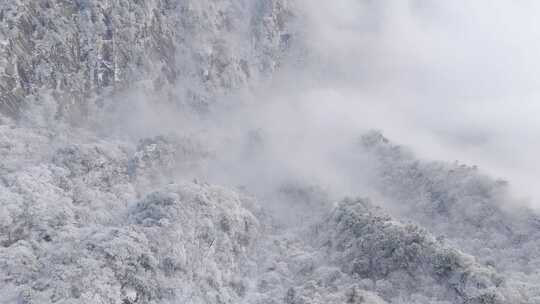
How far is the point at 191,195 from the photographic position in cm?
13275

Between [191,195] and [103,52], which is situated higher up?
[103,52]

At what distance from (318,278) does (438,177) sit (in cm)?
5609

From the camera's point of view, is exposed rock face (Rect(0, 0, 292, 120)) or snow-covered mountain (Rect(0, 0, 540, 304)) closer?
snow-covered mountain (Rect(0, 0, 540, 304))

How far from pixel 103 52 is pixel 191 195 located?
201 ft

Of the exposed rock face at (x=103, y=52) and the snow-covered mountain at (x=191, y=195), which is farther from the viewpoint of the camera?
the exposed rock face at (x=103, y=52)

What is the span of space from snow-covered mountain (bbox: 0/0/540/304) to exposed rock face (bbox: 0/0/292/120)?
0.47 metres

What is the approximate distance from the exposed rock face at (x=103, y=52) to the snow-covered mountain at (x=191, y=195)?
47 cm

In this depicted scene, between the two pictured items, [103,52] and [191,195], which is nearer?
[191,195]

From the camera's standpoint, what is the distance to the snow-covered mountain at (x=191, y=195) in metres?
111

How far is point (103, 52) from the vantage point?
166 m

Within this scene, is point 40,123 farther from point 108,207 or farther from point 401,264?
point 401,264

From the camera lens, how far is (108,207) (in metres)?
133

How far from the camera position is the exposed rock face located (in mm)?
146875

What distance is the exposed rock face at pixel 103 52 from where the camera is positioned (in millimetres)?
146875
